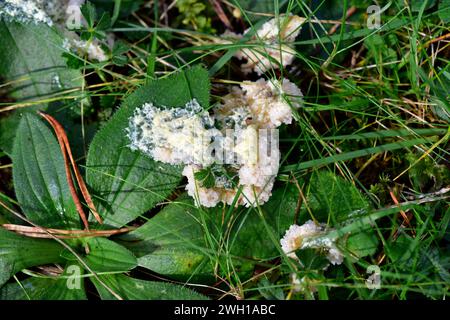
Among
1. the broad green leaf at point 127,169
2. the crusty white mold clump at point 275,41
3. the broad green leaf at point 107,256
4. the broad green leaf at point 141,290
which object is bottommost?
the broad green leaf at point 141,290

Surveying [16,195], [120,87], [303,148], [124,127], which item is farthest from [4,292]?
[303,148]

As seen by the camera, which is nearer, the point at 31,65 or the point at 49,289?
the point at 49,289

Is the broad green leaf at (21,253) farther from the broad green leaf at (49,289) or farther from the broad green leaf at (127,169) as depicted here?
the broad green leaf at (127,169)

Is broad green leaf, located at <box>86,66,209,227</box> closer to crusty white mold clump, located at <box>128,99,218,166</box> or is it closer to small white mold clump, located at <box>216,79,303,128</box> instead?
crusty white mold clump, located at <box>128,99,218,166</box>

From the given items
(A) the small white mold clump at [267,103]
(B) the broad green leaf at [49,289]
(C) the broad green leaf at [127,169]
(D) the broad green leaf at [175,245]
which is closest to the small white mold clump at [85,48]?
(C) the broad green leaf at [127,169]

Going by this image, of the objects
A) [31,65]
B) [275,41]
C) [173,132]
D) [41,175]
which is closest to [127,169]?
[173,132]

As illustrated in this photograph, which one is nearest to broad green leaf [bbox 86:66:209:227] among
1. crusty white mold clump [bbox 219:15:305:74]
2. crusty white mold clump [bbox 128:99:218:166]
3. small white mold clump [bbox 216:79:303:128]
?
crusty white mold clump [bbox 128:99:218:166]

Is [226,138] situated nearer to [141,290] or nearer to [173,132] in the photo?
[173,132]
